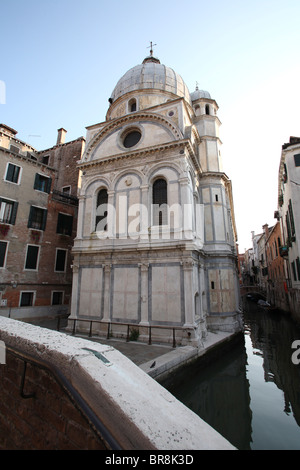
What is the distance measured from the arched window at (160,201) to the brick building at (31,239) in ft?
30.3

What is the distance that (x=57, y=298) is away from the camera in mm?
18000

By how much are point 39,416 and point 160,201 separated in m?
11.6

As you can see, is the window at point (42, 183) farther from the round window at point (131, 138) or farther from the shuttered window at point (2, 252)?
the round window at point (131, 138)

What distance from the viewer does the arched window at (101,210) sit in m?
14.3

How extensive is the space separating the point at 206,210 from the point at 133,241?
A: 19.8 feet

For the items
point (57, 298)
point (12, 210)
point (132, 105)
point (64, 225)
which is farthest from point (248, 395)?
point (132, 105)

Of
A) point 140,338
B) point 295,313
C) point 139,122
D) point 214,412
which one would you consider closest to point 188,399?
point 214,412

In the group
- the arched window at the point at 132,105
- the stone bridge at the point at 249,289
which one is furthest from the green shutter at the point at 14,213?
the stone bridge at the point at 249,289

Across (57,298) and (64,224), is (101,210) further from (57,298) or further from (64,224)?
(57,298)

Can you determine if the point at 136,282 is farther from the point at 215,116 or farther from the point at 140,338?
the point at 215,116

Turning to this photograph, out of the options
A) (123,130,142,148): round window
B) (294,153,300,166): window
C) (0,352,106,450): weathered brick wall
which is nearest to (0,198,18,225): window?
(123,130,142,148): round window

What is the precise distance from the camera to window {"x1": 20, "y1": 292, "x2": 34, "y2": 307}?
52.7 feet

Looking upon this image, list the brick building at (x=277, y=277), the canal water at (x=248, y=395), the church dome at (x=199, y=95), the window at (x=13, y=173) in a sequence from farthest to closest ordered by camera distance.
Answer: the brick building at (x=277, y=277)
the church dome at (x=199, y=95)
the window at (x=13, y=173)
the canal water at (x=248, y=395)

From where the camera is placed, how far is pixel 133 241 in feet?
42.3
